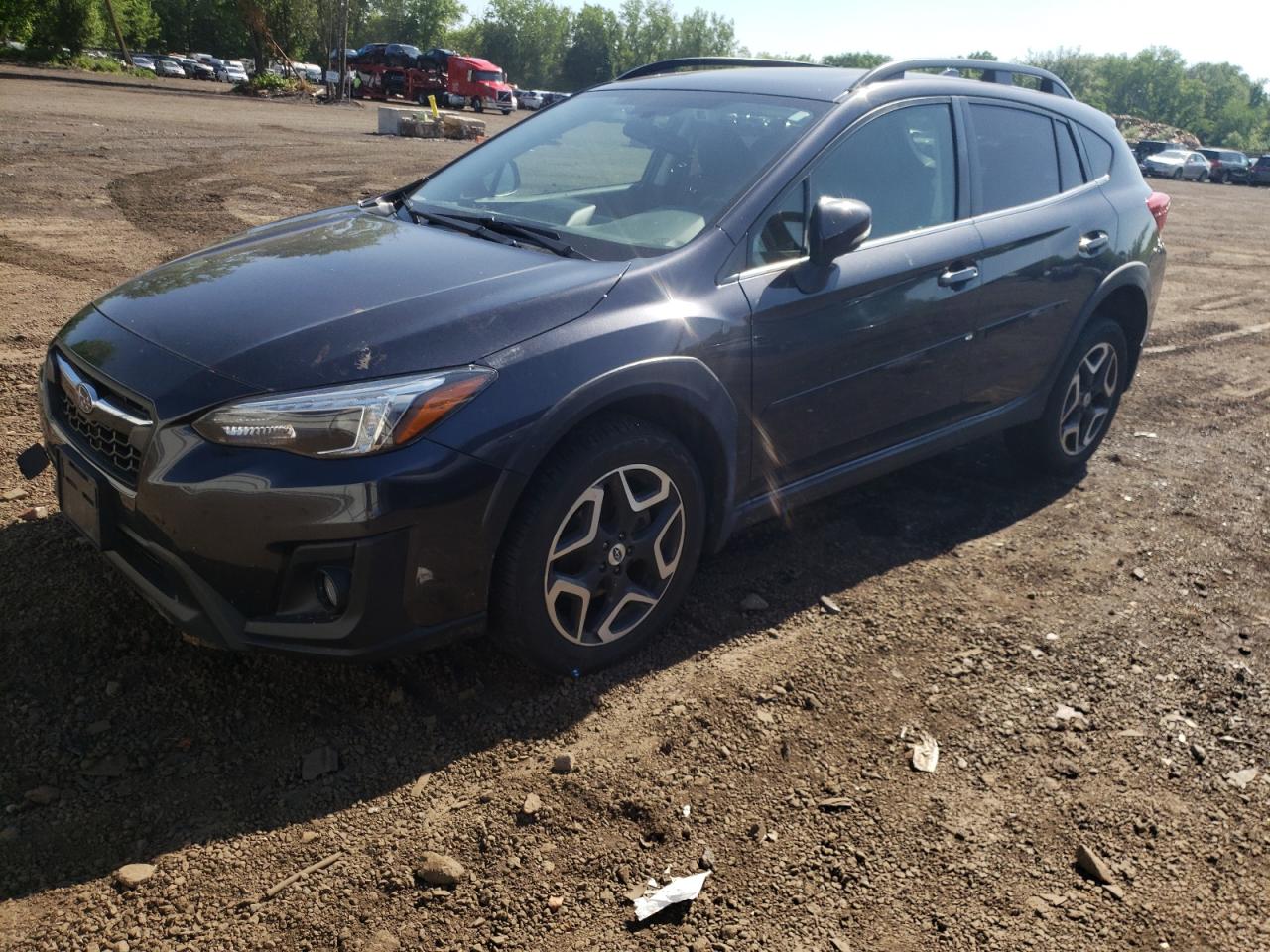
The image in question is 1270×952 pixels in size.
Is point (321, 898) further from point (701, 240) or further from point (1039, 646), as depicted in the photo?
point (1039, 646)

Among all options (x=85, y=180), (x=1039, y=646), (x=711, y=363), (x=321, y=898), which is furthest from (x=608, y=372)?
(x=85, y=180)

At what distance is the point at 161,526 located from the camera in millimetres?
2678

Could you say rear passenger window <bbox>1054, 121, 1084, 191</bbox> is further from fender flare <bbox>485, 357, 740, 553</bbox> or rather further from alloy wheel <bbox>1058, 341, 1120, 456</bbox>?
fender flare <bbox>485, 357, 740, 553</bbox>

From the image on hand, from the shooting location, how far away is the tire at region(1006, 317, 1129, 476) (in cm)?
501

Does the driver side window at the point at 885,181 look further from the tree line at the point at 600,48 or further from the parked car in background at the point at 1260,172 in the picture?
the tree line at the point at 600,48

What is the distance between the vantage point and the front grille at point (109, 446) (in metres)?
2.77

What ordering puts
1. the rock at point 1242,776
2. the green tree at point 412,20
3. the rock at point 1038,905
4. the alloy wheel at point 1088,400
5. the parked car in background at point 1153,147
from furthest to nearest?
1. the green tree at point 412,20
2. the parked car in background at point 1153,147
3. the alloy wheel at point 1088,400
4. the rock at point 1242,776
5. the rock at point 1038,905

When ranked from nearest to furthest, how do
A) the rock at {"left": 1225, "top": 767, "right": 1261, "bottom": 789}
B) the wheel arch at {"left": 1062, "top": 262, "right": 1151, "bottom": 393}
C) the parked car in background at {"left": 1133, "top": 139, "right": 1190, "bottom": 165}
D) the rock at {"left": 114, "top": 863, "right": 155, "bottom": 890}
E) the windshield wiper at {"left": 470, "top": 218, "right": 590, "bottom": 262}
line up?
1. the rock at {"left": 114, "top": 863, "right": 155, "bottom": 890}
2. the rock at {"left": 1225, "top": 767, "right": 1261, "bottom": 789}
3. the windshield wiper at {"left": 470, "top": 218, "right": 590, "bottom": 262}
4. the wheel arch at {"left": 1062, "top": 262, "right": 1151, "bottom": 393}
5. the parked car in background at {"left": 1133, "top": 139, "right": 1190, "bottom": 165}

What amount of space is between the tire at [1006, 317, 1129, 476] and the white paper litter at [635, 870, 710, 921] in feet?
11.0

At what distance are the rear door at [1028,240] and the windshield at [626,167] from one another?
1.04m

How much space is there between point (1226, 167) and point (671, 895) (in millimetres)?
50564

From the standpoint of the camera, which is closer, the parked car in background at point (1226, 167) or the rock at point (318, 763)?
the rock at point (318, 763)

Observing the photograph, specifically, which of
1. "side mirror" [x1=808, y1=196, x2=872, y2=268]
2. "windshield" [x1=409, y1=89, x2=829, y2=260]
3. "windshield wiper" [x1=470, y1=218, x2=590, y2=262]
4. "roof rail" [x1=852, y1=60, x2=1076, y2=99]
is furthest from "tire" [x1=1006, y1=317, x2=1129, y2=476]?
"windshield wiper" [x1=470, y1=218, x2=590, y2=262]

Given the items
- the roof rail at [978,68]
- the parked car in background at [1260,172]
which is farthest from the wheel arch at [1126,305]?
the parked car in background at [1260,172]
